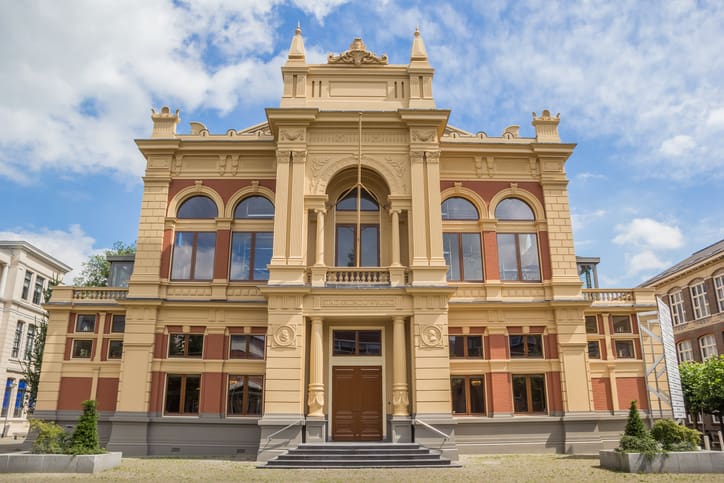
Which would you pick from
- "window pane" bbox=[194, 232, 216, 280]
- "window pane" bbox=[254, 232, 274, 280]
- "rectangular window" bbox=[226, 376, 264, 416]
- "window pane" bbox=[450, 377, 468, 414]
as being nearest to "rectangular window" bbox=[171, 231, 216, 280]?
"window pane" bbox=[194, 232, 216, 280]

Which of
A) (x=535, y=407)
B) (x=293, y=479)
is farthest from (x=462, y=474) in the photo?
(x=535, y=407)

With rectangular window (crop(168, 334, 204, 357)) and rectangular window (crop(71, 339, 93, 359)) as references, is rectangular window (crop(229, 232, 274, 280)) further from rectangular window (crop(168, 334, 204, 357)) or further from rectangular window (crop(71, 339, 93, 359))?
rectangular window (crop(71, 339, 93, 359))

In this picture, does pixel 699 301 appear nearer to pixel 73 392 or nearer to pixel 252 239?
pixel 252 239

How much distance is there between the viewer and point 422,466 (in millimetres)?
18375

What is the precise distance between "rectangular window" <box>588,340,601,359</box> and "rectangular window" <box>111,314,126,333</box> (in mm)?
21085

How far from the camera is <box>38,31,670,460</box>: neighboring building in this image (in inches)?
845

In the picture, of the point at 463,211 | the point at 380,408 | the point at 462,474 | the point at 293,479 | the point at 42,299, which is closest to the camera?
the point at 293,479

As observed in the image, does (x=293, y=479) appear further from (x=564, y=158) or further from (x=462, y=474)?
(x=564, y=158)

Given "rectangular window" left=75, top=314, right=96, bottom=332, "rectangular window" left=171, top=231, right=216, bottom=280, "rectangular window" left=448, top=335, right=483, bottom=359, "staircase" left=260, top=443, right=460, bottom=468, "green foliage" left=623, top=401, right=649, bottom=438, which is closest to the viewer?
"green foliage" left=623, top=401, right=649, bottom=438

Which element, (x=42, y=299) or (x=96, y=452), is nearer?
(x=96, y=452)

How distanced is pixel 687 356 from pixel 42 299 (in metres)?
56.4

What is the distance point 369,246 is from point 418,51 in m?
9.19

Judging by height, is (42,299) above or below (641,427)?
above

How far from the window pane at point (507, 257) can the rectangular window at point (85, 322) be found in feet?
61.3
